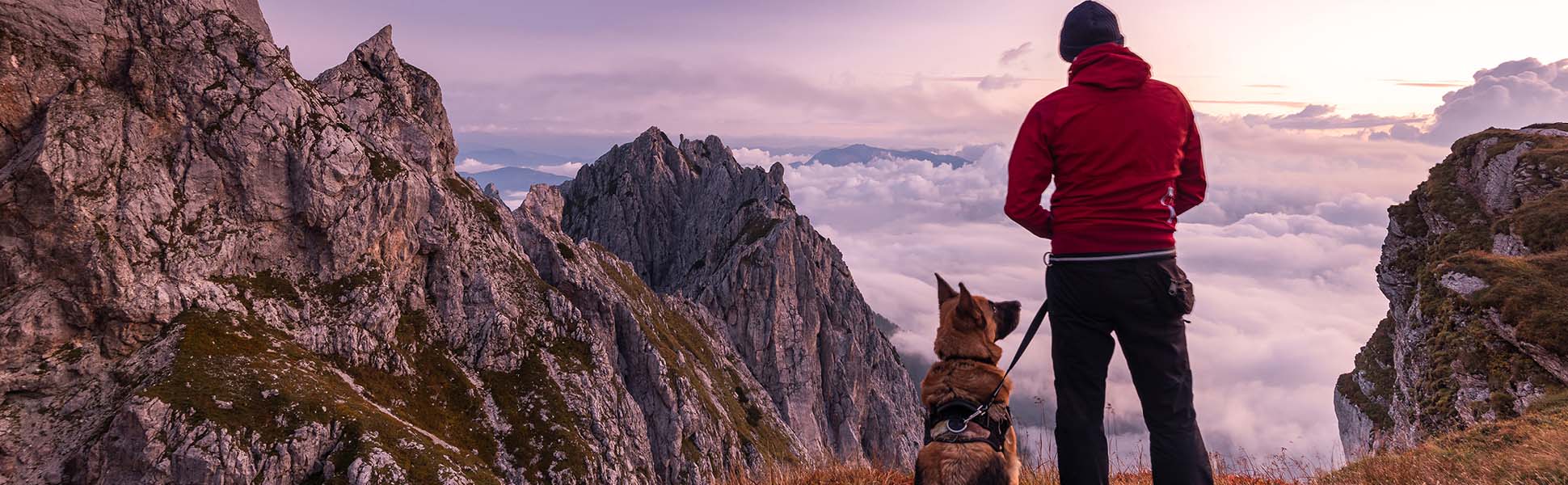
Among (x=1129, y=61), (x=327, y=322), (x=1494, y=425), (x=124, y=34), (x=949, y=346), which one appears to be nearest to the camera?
(x=1129, y=61)

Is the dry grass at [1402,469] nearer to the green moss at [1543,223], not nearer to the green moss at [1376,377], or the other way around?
the green moss at [1543,223]

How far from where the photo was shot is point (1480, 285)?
28.2m

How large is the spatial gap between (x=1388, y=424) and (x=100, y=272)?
5102 inches

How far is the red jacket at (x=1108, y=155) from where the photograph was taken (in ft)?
18.5

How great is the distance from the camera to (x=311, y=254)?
79.8m

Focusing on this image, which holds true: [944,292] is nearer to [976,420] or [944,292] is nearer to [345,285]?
[976,420]

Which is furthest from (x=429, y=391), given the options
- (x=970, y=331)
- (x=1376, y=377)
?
(x=1376, y=377)

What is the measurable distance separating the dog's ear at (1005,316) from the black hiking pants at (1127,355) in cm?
103

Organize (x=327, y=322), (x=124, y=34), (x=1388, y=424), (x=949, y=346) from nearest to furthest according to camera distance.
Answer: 1. (x=949, y=346)
2. (x=1388, y=424)
3. (x=124, y=34)
4. (x=327, y=322)

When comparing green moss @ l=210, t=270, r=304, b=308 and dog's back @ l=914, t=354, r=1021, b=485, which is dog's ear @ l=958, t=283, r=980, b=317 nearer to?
dog's back @ l=914, t=354, r=1021, b=485

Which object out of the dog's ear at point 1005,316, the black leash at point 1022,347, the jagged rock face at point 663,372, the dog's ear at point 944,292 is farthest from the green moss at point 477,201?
the black leash at point 1022,347

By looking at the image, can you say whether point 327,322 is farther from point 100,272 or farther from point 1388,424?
point 1388,424

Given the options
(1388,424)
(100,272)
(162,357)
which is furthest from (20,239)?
(1388,424)

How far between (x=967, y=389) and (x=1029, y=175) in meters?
2.49
